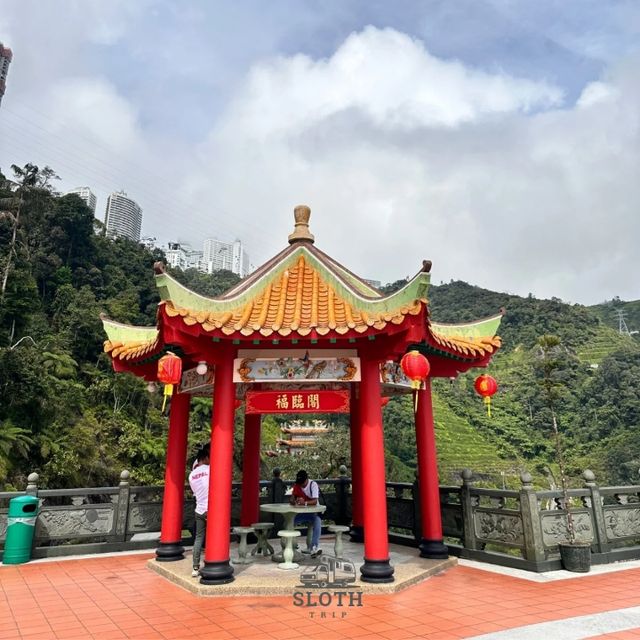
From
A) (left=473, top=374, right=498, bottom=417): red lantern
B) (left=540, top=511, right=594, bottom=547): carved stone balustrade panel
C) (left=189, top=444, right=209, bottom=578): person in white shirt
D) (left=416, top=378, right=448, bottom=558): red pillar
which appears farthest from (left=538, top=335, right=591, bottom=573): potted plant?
(left=189, top=444, right=209, bottom=578): person in white shirt

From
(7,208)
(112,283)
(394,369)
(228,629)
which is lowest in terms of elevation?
(228,629)

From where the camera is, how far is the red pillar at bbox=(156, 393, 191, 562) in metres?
8.08

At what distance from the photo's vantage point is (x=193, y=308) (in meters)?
6.73

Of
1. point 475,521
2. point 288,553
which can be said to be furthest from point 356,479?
point 288,553

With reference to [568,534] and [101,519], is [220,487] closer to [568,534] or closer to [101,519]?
[101,519]

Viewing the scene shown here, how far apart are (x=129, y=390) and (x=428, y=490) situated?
98.4ft

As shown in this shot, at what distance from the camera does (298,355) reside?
7.29 m

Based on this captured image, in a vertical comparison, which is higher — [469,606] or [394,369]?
[394,369]

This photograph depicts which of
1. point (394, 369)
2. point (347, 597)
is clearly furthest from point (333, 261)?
point (347, 597)

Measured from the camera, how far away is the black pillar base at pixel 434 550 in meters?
8.10

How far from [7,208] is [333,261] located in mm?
48520

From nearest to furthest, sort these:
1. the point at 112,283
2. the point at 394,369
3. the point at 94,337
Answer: the point at 394,369 < the point at 94,337 < the point at 112,283

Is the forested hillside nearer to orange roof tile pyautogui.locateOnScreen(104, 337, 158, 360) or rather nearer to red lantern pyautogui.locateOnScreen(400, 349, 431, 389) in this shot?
red lantern pyautogui.locateOnScreen(400, 349, 431, 389)

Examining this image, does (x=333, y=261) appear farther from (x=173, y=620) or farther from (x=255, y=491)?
(x=173, y=620)
